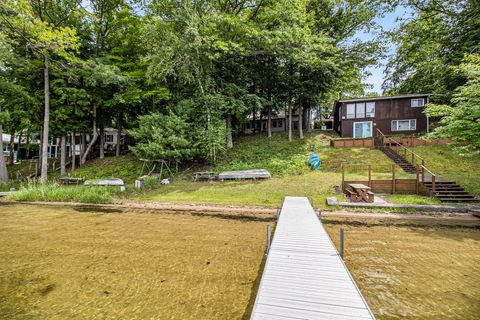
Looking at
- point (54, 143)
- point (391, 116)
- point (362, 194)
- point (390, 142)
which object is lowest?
point (362, 194)

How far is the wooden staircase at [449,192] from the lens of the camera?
1041 cm

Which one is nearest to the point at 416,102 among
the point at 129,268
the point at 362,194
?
the point at 362,194

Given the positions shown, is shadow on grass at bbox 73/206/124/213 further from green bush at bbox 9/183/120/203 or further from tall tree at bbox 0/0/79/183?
tall tree at bbox 0/0/79/183

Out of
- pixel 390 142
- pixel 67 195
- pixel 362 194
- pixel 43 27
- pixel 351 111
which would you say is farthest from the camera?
pixel 351 111

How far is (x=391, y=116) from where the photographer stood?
24844 mm

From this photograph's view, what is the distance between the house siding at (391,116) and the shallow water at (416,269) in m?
20.0

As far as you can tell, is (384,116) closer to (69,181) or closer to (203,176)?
(203,176)

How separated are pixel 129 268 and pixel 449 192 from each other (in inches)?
547

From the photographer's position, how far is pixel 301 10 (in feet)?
64.7

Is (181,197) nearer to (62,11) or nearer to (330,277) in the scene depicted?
(330,277)

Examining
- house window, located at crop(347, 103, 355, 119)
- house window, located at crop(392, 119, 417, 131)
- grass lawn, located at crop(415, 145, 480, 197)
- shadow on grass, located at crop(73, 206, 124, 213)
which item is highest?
house window, located at crop(347, 103, 355, 119)

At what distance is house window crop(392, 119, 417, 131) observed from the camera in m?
24.4

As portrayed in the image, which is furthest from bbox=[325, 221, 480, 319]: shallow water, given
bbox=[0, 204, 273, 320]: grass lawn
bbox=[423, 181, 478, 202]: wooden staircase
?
bbox=[423, 181, 478, 202]: wooden staircase

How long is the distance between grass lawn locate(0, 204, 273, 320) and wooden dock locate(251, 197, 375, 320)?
0.57 metres
